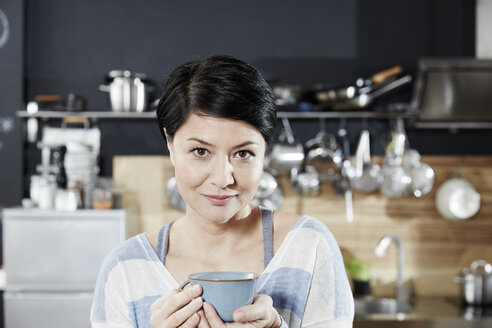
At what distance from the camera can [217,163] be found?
1.02m

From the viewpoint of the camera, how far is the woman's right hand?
881 mm

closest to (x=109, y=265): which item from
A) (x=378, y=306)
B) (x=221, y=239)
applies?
(x=221, y=239)

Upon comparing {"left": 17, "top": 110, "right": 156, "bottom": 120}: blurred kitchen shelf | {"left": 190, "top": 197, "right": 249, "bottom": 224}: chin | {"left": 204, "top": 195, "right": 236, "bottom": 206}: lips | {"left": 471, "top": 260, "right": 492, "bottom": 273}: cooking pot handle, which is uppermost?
{"left": 17, "top": 110, "right": 156, "bottom": 120}: blurred kitchen shelf

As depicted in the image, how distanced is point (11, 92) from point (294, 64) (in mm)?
1818

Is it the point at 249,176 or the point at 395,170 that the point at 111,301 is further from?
the point at 395,170

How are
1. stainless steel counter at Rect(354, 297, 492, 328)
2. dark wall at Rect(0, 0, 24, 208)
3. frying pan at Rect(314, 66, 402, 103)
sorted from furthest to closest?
dark wall at Rect(0, 0, 24, 208)
frying pan at Rect(314, 66, 402, 103)
stainless steel counter at Rect(354, 297, 492, 328)

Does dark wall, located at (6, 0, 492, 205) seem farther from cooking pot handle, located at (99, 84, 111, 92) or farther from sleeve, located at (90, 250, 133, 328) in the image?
sleeve, located at (90, 250, 133, 328)

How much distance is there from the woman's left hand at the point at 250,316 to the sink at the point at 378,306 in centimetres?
257

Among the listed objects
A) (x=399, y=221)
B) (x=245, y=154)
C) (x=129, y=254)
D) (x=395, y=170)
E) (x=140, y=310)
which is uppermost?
(x=245, y=154)

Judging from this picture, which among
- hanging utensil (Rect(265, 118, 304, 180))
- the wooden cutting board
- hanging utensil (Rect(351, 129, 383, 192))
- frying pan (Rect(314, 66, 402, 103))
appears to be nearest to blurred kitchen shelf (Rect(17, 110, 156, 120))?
the wooden cutting board

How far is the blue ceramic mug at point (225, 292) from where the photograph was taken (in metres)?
0.86

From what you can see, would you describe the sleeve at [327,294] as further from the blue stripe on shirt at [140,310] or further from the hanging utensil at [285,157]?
the hanging utensil at [285,157]

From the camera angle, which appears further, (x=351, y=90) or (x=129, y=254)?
(x=351, y=90)

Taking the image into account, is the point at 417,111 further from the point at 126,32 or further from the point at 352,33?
the point at 126,32
